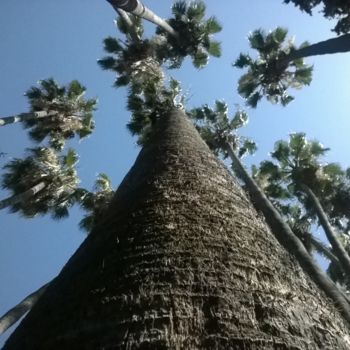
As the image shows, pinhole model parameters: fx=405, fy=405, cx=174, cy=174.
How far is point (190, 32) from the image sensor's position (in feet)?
58.4

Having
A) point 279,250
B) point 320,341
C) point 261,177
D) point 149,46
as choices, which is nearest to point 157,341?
point 320,341

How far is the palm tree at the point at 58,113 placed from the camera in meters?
18.3

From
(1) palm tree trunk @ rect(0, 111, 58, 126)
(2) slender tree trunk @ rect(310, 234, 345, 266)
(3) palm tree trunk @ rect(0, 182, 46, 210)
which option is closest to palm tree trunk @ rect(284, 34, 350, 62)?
(2) slender tree trunk @ rect(310, 234, 345, 266)

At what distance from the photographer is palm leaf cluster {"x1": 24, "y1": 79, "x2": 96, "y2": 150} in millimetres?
18375

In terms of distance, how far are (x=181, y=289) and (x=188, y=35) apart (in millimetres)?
16948

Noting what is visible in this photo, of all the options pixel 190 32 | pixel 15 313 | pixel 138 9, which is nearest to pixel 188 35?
pixel 190 32

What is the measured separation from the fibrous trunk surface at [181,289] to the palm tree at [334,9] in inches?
447

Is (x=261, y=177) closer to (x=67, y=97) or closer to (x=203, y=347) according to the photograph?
(x=67, y=97)

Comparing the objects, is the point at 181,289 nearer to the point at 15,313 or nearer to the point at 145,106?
the point at 15,313

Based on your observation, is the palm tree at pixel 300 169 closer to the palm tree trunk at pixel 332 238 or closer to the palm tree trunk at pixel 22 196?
the palm tree trunk at pixel 332 238

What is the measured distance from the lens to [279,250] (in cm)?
320

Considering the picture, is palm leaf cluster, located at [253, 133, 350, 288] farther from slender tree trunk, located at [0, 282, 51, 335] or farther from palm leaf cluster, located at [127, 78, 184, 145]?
slender tree trunk, located at [0, 282, 51, 335]

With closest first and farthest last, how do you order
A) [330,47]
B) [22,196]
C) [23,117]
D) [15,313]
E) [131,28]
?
[330,47] < [15,313] < [22,196] < [23,117] < [131,28]

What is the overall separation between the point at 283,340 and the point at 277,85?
1729 cm
